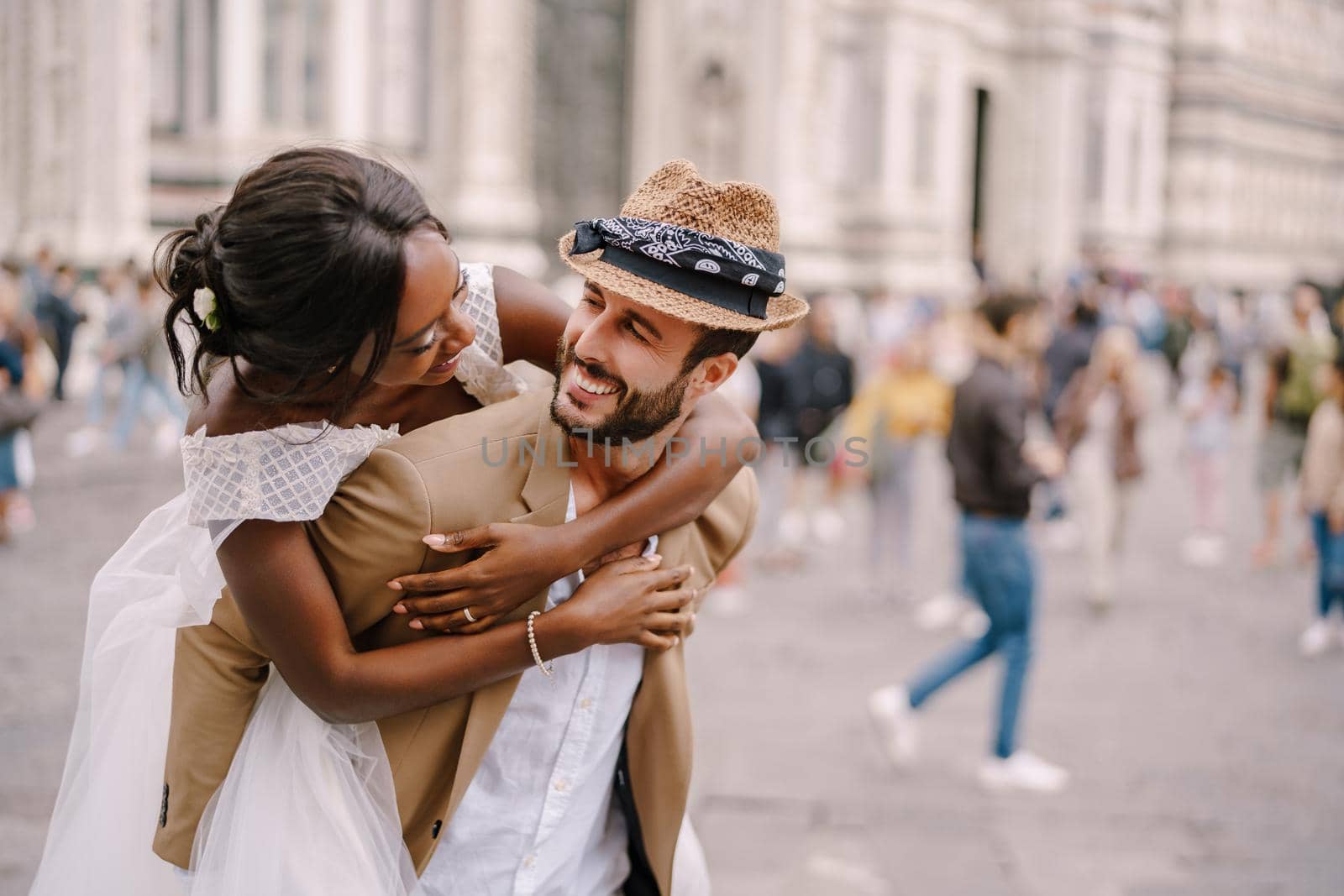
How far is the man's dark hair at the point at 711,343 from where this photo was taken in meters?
1.91

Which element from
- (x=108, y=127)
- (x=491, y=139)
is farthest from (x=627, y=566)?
(x=491, y=139)

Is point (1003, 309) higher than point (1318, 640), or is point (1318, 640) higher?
point (1003, 309)

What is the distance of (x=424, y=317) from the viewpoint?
1.67 metres

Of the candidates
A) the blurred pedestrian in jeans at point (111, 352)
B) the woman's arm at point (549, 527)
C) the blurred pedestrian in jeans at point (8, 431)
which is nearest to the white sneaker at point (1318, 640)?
the woman's arm at point (549, 527)

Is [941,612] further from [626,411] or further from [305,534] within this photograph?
[305,534]

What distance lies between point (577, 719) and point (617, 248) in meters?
0.72

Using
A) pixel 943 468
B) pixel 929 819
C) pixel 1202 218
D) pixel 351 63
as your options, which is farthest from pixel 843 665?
pixel 1202 218

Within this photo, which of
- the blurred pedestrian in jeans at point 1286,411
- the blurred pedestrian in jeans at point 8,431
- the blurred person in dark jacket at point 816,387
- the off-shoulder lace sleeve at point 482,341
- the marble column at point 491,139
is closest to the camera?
the off-shoulder lace sleeve at point 482,341

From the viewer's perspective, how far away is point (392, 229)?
1618 millimetres

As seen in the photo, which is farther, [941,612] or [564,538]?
[941,612]

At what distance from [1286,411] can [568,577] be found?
837cm

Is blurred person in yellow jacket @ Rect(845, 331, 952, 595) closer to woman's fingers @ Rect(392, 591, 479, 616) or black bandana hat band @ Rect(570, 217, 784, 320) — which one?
black bandana hat band @ Rect(570, 217, 784, 320)

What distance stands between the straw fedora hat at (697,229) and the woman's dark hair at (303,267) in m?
0.31
